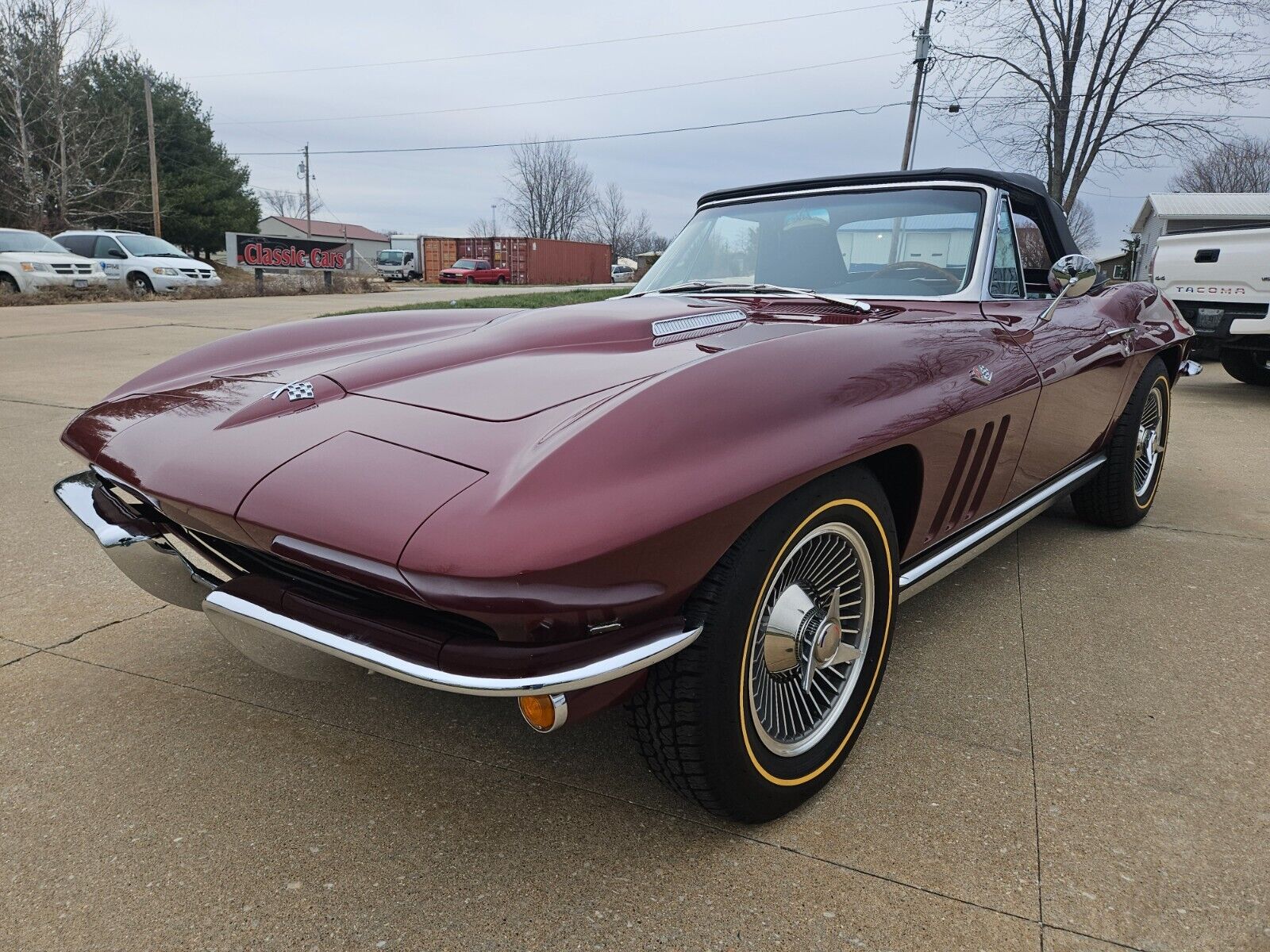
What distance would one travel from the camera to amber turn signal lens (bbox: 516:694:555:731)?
4.83ft

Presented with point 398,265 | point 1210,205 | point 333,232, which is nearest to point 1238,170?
point 1210,205

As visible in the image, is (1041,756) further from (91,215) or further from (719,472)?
(91,215)

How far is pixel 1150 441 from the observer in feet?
13.4

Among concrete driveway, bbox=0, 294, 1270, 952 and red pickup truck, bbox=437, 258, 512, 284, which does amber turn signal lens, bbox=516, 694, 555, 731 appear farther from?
red pickup truck, bbox=437, 258, 512, 284

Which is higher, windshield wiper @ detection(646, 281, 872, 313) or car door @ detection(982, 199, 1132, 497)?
windshield wiper @ detection(646, 281, 872, 313)

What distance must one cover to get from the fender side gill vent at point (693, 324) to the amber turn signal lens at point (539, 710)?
3.35 feet

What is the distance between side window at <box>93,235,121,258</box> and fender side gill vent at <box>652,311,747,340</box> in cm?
1827

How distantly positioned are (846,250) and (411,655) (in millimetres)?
2210

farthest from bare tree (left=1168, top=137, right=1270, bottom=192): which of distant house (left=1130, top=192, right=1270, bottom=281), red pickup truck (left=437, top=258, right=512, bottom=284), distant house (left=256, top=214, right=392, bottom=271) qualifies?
distant house (left=256, top=214, right=392, bottom=271)

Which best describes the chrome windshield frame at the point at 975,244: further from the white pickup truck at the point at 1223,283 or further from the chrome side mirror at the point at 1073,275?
the white pickup truck at the point at 1223,283

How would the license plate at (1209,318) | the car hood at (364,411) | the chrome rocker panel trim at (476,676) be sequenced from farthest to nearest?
the license plate at (1209,318), the car hood at (364,411), the chrome rocker panel trim at (476,676)

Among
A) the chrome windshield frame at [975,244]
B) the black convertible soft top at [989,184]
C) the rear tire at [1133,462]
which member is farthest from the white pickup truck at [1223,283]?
the chrome windshield frame at [975,244]

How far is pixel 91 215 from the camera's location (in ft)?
99.4

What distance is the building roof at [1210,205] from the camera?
28.0 meters
